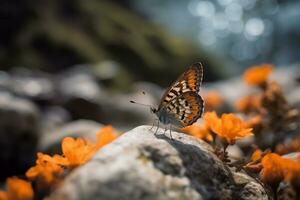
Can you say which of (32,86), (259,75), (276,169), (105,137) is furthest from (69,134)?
(32,86)

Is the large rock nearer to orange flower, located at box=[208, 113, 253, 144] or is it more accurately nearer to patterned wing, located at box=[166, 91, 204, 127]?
orange flower, located at box=[208, 113, 253, 144]

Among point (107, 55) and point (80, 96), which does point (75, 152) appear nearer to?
point (80, 96)

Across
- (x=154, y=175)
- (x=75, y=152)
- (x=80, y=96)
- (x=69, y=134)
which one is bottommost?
(x=154, y=175)

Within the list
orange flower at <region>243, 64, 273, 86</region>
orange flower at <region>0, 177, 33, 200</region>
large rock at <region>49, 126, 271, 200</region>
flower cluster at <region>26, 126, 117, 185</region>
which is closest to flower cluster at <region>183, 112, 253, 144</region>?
large rock at <region>49, 126, 271, 200</region>

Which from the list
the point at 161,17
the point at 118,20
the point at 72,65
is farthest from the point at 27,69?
the point at 161,17

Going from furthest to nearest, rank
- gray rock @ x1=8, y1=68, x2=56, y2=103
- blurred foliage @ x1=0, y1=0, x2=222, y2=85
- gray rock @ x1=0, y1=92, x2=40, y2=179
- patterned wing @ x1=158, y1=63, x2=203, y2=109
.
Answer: blurred foliage @ x1=0, y1=0, x2=222, y2=85 → gray rock @ x1=8, y1=68, x2=56, y2=103 → gray rock @ x1=0, y1=92, x2=40, y2=179 → patterned wing @ x1=158, y1=63, x2=203, y2=109

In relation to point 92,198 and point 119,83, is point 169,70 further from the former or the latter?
point 92,198

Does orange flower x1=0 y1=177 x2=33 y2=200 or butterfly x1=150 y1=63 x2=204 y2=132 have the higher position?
butterfly x1=150 y1=63 x2=204 y2=132
